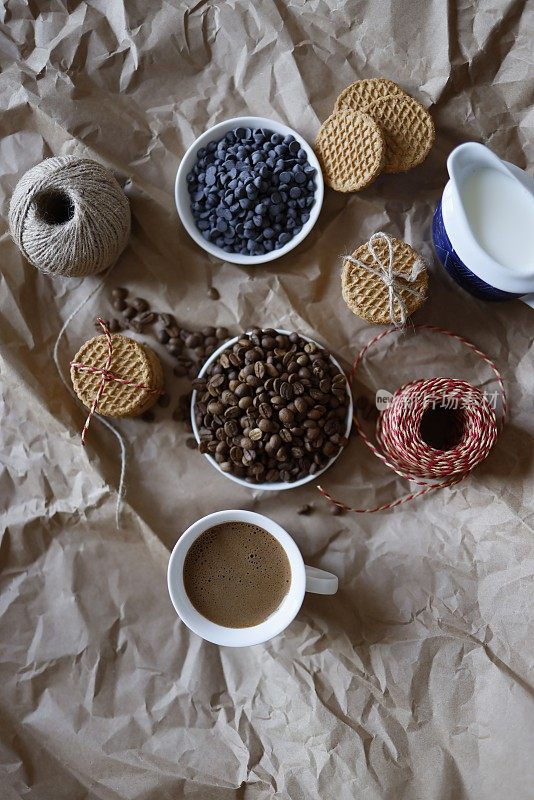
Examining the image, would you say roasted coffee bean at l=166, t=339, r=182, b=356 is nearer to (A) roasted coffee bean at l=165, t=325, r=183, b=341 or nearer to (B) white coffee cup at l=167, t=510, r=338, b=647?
(A) roasted coffee bean at l=165, t=325, r=183, b=341

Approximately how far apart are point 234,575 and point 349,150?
919 mm

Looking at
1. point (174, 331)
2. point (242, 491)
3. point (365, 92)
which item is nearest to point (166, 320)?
point (174, 331)

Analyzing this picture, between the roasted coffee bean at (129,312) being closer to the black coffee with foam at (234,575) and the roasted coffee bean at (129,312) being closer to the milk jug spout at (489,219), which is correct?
the black coffee with foam at (234,575)

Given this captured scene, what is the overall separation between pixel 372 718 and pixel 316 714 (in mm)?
117

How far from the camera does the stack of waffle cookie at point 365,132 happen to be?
4.83 feet

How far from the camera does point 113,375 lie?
4.83ft

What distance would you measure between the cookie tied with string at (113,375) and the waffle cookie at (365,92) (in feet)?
2.27

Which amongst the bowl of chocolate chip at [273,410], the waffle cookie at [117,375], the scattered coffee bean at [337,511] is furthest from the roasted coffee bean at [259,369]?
Result: the scattered coffee bean at [337,511]

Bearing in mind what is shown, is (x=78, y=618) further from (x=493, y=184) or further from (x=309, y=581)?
(x=493, y=184)

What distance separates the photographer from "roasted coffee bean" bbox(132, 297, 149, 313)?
1561mm

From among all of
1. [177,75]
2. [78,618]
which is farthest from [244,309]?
[78,618]

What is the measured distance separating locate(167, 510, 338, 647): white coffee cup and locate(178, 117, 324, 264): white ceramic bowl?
0.56 meters

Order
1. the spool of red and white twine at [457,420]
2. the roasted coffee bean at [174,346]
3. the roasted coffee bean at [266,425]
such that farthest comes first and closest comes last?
the roasted coffee bean at [174,346] < the roasted coffee bean at [266,425] < the spool of red and white twine at [457,420]

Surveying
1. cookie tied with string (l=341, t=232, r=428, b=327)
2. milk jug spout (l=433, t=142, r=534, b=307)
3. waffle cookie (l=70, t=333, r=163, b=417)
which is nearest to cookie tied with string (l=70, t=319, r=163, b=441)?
waffle cookie (l=70, t=333, r=163, b=417)
